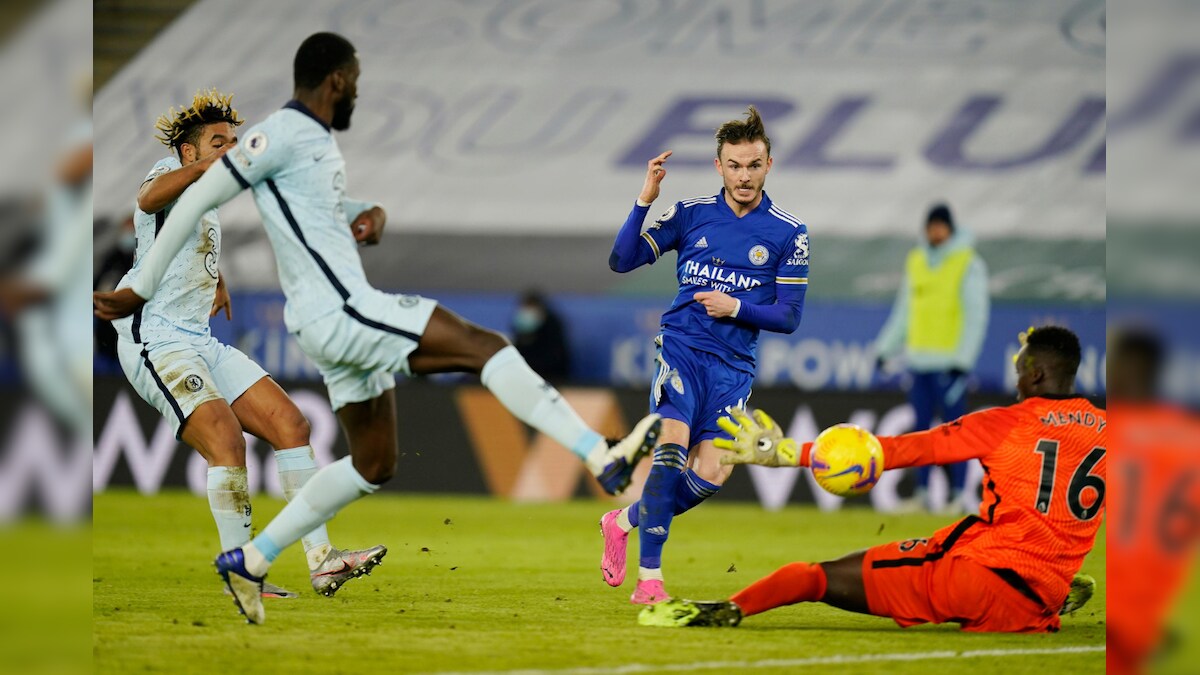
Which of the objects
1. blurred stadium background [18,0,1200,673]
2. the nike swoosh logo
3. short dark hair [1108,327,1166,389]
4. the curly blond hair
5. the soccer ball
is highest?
blurred stadium background [18,0,1200,673]

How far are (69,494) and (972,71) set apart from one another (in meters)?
16.9

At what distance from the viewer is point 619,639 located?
4633mm

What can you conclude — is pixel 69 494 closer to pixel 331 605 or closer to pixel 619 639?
pixel 619 639

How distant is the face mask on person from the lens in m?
13.8

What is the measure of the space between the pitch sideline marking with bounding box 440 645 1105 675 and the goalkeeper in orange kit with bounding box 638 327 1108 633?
0.90ft

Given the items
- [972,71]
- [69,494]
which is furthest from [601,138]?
[69,494]

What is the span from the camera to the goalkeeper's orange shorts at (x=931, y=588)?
4.67 metres

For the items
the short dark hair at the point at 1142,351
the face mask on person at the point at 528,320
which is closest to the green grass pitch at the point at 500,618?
the short dark hair at the point at 1142,351

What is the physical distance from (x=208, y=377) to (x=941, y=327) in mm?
7011

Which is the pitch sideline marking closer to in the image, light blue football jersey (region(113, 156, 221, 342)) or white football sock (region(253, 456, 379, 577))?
white football sock (region(253, 456, 379, 577))

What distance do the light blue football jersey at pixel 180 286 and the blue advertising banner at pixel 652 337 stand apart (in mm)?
8328

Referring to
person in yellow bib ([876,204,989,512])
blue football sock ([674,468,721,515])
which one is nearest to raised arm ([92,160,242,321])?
blue football sock ([674,468,721,515])

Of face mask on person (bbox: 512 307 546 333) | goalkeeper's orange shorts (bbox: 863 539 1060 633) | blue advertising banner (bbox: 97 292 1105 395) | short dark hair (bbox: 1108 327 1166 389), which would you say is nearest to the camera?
short dark hair (bbox: 1108 327 1166 389)

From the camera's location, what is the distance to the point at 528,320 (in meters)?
14.0
